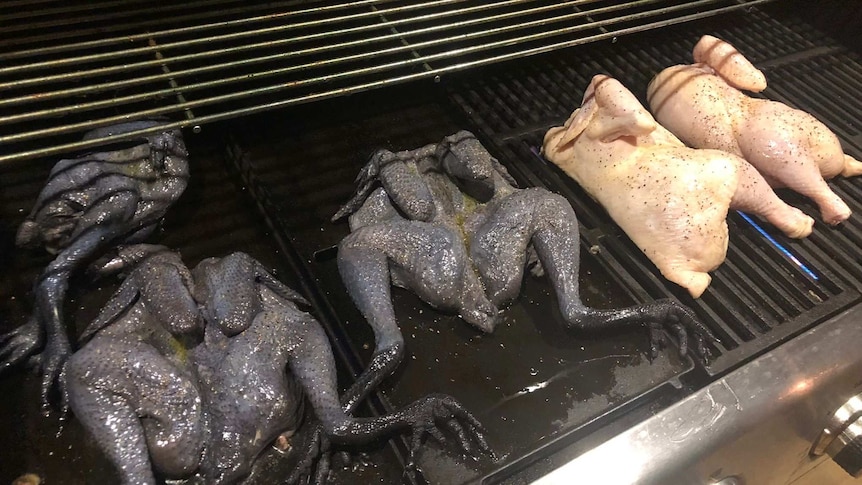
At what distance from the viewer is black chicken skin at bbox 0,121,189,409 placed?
1686mm

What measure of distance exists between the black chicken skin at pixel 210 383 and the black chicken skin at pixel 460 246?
217 millimetres

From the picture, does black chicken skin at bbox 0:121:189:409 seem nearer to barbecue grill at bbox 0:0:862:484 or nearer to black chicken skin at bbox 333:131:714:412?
barbecue grill at bbox 0:0:862:484

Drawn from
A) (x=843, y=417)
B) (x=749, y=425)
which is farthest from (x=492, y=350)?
(x=843, y=417)

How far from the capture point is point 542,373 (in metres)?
1.89

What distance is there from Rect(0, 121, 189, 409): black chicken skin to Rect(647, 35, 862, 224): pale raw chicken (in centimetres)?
193

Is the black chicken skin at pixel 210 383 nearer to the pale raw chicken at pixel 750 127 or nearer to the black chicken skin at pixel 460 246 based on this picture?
the black chicken skin at pixel 460 246

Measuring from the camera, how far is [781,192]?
A: 2539mm

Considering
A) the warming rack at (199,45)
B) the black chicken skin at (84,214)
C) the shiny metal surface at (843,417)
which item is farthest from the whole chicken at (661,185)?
the black chicken skin at (84,214)

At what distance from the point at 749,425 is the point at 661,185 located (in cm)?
81

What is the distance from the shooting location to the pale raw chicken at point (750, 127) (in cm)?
240

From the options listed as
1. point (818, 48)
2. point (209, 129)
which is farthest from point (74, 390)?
point (818, 48)

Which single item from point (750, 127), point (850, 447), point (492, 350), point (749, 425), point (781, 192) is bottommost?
point (850, 447)

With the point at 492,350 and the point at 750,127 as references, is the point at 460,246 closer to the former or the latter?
the point at 492,350

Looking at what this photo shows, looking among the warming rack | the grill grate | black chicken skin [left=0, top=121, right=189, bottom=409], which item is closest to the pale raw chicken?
the grill grate
